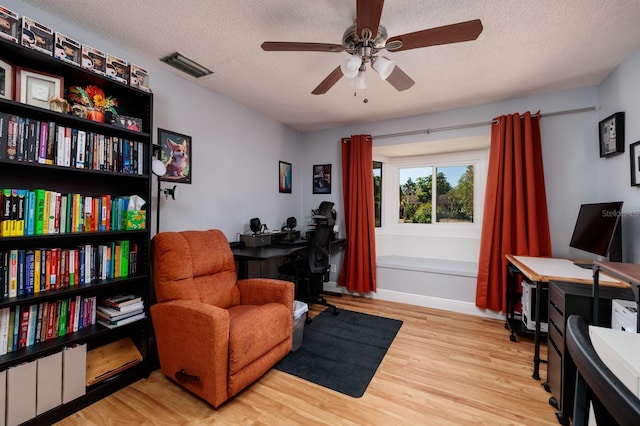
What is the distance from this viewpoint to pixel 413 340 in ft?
7.93

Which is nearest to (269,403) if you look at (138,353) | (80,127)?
(138,353)

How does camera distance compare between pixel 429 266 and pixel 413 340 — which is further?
pixel 429 266

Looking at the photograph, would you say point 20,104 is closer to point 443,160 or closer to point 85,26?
point 85,26

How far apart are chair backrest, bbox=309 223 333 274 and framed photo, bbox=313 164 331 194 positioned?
1.10 m

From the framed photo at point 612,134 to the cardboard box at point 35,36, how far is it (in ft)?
12.9

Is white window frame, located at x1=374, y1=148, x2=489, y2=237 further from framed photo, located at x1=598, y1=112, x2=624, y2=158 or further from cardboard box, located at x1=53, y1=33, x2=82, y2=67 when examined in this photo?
cardboard box, located at x1=53, y1=33, x2=82, y2=67

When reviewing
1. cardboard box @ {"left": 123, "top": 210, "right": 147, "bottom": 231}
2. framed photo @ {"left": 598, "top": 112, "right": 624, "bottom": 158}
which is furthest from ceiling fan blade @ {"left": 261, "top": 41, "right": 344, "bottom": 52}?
framed photo @ {"left": 598, "top": 112, "right": 624, "bottom": 158}

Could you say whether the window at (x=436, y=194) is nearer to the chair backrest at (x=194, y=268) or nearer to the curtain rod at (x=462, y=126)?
the curtain rod at (x=462, y=126)

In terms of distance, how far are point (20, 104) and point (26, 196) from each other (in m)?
0.47

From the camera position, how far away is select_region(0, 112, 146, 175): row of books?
4.41 ft

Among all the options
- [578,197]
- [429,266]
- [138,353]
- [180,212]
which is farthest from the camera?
[429,266]

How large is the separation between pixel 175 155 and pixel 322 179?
208 cm

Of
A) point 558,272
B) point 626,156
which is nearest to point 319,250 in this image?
point 558,272

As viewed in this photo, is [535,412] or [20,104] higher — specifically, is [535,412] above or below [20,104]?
below
